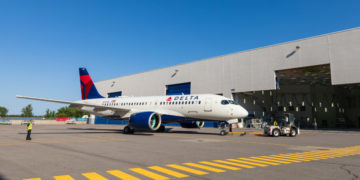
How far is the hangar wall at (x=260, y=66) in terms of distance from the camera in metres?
28.0

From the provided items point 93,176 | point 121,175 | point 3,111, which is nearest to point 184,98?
point 121,175

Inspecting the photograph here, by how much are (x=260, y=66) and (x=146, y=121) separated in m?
20.9

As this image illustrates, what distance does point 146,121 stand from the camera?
850 inches

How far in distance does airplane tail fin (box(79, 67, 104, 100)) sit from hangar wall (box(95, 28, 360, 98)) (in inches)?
696

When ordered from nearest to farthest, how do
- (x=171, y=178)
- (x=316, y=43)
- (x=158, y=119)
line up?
(x=171, y=178), (x=158, y=119), (x=316, y=43)

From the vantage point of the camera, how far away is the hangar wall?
2800 centimetres

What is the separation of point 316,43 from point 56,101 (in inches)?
1196

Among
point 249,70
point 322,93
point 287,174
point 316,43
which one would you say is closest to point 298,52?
point 316,43

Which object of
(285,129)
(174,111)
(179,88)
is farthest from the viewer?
(179,88)

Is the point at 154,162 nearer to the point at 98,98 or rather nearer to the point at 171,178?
the point at 171,178

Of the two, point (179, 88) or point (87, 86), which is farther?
point (179, 88)

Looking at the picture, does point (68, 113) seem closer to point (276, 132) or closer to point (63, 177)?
point (276, 132)

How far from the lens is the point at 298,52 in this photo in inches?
1254

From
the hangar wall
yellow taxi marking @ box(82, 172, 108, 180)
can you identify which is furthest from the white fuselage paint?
yellow taxi marking @ box(82, 172, 108, 180)
